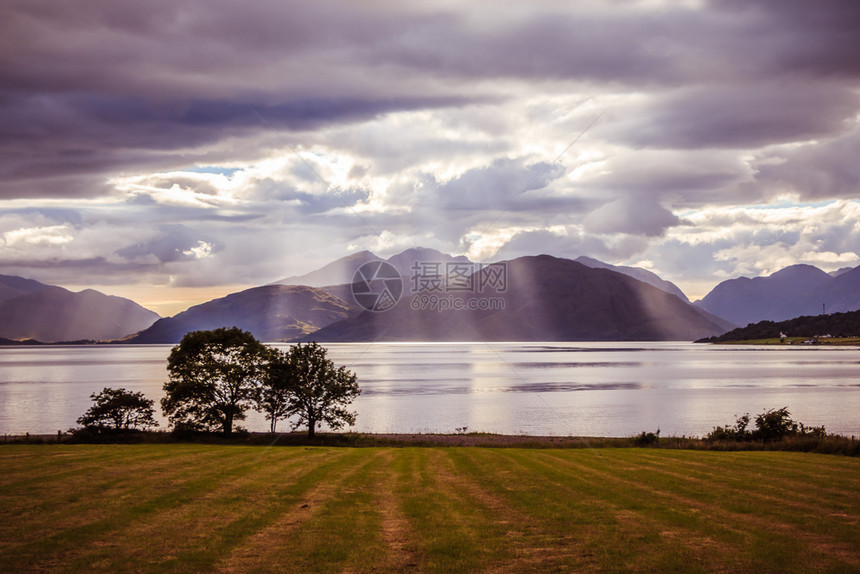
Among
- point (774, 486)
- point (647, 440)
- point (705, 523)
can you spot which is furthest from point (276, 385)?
point (705, 523)

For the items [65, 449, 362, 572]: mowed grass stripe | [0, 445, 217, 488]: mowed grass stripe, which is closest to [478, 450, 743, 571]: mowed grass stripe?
[65, 449, 362, 572]: mowed grass stripe

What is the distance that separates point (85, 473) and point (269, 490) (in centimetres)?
758

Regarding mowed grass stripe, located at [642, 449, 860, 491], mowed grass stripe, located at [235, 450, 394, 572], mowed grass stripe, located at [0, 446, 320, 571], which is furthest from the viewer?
mowed grass stripe, located at [642, 449, 860, 491]

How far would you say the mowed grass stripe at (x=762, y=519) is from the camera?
14.4 meters

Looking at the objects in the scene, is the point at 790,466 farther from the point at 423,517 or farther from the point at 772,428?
the point at 772,428

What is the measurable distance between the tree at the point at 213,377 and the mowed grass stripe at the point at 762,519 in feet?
124

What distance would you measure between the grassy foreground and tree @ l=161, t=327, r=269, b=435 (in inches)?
1022

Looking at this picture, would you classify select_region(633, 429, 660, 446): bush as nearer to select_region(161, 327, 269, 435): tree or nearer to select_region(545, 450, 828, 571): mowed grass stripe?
select_region(545, 450, 828, 571): mowed grass stripe

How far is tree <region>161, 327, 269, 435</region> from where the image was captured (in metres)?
53.2

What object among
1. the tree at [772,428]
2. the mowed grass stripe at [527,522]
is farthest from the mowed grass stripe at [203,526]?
the tree at [772,428]

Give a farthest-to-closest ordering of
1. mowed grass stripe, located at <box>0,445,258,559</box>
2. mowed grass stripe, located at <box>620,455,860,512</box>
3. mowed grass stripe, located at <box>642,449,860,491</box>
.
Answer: mowed grass stripe, located at <box>642,449,860,491</box> → mowed grass stripe, located at <box>620,455,860,512</box> → mowed grass stripe, located at <box>0,445,258,559</box>

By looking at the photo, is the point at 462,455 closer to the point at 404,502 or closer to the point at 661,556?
the point at 404,502

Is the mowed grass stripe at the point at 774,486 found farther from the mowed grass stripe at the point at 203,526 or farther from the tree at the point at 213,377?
the tree at the point at 213,377

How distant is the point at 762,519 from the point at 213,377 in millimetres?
46760
